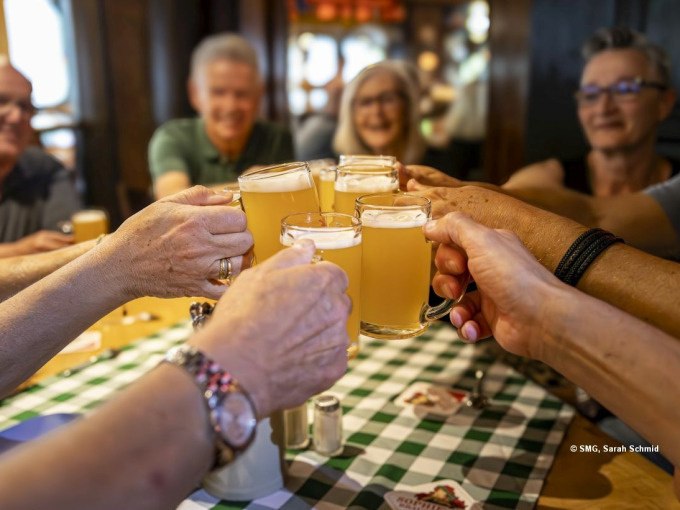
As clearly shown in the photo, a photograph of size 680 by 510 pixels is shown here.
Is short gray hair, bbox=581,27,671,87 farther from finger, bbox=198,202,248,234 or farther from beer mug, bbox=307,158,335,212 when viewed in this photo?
finger, bbox=198,202,248,234

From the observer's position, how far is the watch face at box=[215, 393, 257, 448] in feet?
2.46

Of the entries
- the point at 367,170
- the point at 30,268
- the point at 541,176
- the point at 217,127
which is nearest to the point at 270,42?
the point at 217,127

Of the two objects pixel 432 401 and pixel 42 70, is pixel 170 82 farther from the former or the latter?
pixel 432 401

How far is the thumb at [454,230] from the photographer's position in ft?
3.67

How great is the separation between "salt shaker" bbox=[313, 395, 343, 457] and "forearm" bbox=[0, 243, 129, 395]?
0.52 m

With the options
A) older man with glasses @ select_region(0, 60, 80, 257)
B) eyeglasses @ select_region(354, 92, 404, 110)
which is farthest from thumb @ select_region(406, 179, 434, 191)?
eyeglasses @ select_region(354, 92, 404, 110)

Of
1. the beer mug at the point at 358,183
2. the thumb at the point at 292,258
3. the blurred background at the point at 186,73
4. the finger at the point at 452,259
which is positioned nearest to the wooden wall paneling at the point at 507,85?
the blurred background at the point at 186,73

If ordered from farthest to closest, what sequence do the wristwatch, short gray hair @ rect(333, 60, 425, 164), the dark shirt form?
short gray hair @ rect(333, 60, 425, 164), the dark shirt, the wristwatch

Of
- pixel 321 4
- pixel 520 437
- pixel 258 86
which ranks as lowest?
pixel 520 437

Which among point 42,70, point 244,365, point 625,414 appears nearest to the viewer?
point 244,365

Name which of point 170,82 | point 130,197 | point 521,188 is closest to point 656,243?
point 521,188

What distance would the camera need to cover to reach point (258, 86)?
12.3ft

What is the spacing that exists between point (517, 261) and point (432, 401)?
2.41 feet

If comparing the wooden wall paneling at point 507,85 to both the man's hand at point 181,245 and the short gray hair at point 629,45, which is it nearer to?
the short gray hair at point 629,45
